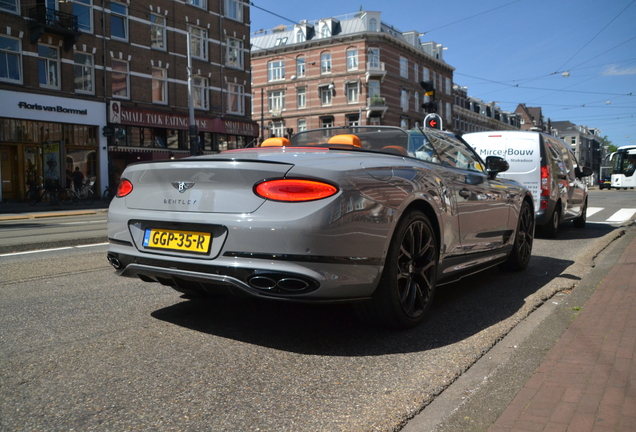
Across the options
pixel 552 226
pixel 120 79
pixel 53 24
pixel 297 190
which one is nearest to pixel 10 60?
pixel 53 24

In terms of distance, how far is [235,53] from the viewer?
36.2 meters

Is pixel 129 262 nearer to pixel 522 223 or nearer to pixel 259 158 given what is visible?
pixel 259 158

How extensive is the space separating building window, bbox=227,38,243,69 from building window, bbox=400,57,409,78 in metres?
24.7

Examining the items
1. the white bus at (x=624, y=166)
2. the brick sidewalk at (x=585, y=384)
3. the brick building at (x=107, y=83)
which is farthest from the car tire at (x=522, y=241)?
the white bus at (x=624, y=166)

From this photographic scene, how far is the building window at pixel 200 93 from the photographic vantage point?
109ft

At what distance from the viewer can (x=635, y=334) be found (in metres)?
3.57

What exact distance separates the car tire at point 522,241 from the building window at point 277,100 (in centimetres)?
5343

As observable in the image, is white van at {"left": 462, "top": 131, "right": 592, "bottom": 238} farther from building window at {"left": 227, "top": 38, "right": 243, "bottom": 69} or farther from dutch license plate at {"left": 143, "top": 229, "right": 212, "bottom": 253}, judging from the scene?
building window at {"left": 227, "top": 38, "right": 243, "bottom": 69}

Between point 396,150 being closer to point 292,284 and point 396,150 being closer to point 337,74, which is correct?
point 292,284

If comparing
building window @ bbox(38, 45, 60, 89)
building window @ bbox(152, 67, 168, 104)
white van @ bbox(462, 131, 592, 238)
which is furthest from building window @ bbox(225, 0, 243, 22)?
white van @ bbox(462, 131, 592, 238)

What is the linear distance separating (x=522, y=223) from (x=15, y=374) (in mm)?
4957

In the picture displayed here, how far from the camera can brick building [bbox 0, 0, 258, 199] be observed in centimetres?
2417

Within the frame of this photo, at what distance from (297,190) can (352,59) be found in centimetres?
5288

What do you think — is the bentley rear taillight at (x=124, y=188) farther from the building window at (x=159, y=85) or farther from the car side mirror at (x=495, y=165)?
the building window at (x=159, y=85)
